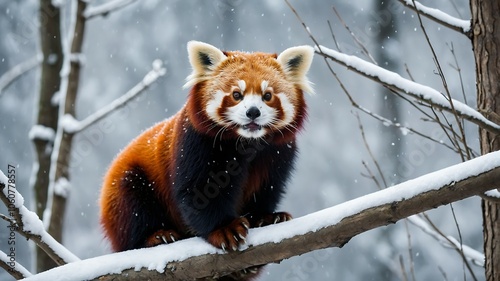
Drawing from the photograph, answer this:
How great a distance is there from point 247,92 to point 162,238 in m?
0.97

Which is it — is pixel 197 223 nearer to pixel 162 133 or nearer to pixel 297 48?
pixel 162 133

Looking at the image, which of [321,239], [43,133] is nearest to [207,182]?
[321,239]

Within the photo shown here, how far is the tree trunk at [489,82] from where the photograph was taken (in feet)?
10.4

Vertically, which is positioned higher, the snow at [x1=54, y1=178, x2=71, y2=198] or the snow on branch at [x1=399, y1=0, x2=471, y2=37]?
the snow on branch at [x1=399, y1=0, x2=471, y2=37]

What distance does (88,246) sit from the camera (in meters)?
13.8

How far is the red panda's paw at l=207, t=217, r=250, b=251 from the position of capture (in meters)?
3.17

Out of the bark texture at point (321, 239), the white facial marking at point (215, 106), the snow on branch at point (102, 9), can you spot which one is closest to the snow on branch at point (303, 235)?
the bark texture at point (321, 239)

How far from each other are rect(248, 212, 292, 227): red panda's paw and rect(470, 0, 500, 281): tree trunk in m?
1.05

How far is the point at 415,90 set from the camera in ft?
9.52

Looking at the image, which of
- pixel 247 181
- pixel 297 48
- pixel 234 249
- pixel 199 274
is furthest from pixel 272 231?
pixel 297 48

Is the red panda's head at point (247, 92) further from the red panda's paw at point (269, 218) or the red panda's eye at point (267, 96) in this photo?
the red panda's paw at point (269, 218)

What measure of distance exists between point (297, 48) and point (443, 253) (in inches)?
395

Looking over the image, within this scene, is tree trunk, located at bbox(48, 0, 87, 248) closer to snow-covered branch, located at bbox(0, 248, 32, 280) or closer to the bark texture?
snow-covered branch, located at bbox(0, 248, 32, 280)

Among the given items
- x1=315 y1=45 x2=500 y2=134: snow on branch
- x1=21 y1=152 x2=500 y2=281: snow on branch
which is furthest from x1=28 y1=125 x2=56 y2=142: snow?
x1=315 y1=45 x2=500 y2=134: snow on branch
